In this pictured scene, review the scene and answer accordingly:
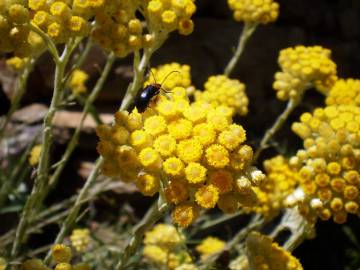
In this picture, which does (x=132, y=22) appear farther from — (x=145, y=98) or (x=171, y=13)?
(x=145, y=98)

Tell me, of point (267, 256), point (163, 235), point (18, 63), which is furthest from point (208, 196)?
point (163, 235)

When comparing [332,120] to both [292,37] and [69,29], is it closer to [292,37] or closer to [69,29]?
[69,29]

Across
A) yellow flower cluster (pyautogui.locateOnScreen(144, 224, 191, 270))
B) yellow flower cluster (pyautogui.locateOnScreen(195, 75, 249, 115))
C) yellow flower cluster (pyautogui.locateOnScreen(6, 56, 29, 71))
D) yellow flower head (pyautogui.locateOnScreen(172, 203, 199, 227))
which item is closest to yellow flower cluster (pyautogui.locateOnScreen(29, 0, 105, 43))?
yellow flower head (pyautogui.locateOnScreen(172, 203, 199, 227))

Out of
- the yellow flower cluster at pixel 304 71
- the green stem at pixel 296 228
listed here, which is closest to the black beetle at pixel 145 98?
the green stem at pixel 296 228

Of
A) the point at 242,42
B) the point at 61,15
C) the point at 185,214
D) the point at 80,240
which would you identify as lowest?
the point at 80,240

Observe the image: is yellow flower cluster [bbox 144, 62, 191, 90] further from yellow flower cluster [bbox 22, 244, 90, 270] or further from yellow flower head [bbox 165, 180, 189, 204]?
yellow flower cluster [bbox 22, 244, 90, 270]

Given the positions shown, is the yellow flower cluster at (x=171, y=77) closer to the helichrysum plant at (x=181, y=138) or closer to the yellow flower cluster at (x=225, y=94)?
the helichrysum plant at (x=181, y=138)
